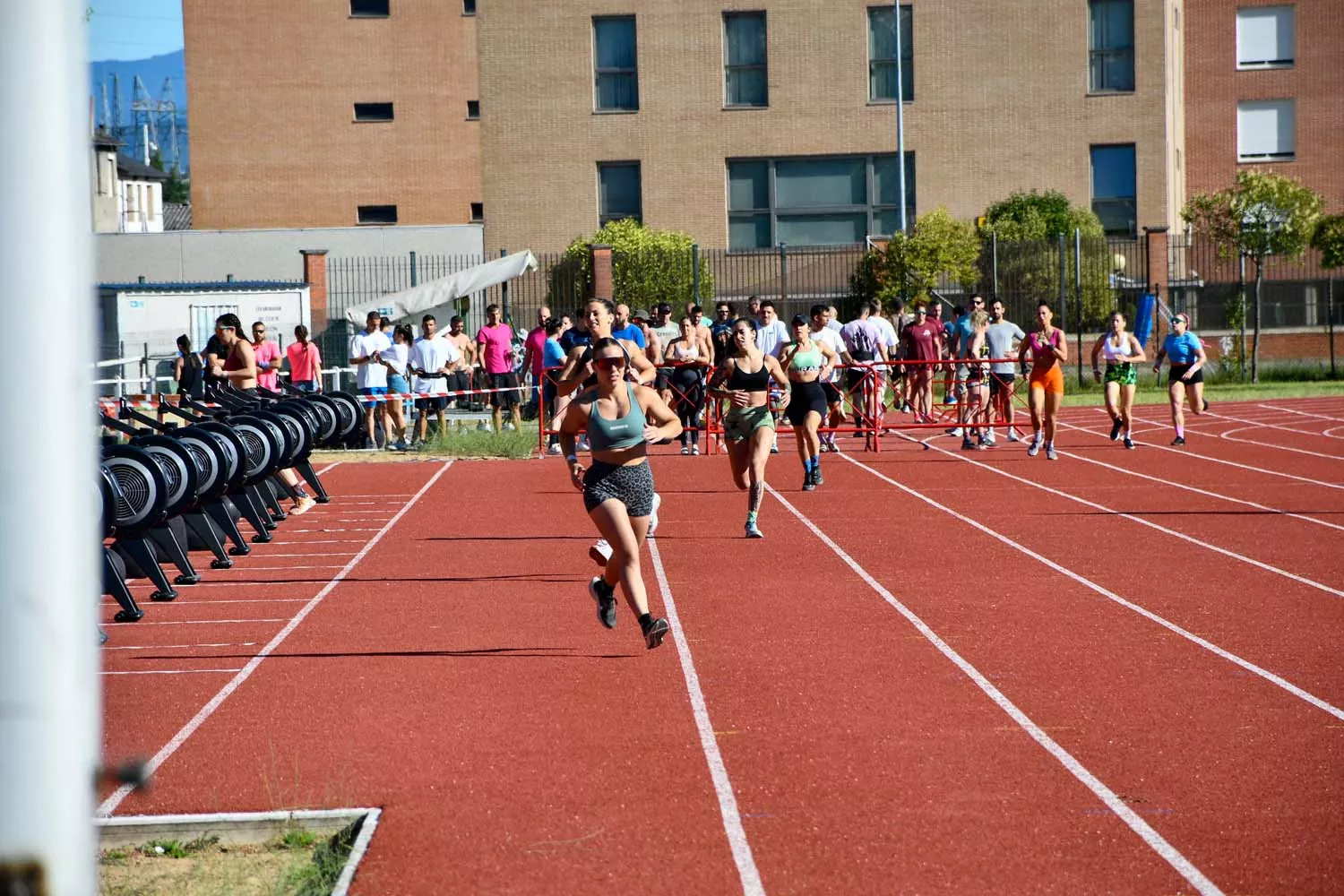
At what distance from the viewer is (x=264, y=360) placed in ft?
76.4

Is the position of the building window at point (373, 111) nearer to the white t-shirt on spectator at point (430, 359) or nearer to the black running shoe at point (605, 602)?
the white t-shirt on spectator at point (430, 359)

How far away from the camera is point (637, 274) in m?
37.7

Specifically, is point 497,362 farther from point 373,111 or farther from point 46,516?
point 373,111

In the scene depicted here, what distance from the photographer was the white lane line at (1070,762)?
5867 millimetres

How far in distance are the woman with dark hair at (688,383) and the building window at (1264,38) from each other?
34.6 meters

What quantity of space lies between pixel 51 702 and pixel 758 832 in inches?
188

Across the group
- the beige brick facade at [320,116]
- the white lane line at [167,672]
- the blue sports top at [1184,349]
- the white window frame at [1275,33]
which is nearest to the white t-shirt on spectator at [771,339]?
the blue sports top at [1184,349]

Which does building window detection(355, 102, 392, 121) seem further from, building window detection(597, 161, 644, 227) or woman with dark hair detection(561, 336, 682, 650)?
woman with dark hair detection(561, 336, 682, 650)

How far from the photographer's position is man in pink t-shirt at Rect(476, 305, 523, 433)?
25.6 meters

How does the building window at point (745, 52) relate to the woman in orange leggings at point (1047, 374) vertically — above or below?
above

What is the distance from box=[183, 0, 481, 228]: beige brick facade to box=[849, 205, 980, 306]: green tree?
59.2 feet

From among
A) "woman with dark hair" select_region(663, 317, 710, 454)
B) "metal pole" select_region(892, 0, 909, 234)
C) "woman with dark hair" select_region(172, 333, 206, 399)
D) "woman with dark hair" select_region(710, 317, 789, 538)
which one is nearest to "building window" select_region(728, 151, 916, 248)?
"metal pole" select_region(892, 0, 909, 234)

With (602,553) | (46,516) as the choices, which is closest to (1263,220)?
(602,553)

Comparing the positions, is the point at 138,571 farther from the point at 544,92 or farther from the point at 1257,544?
the point at 544,92
